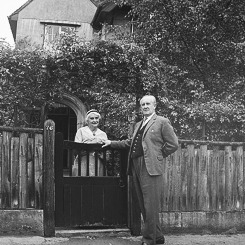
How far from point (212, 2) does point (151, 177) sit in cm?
883

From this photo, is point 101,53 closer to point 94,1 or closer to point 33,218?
point 33,218

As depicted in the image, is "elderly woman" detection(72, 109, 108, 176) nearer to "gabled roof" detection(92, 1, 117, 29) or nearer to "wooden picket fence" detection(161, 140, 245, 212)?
"wooden picket fence" detection(161, 140, 245, 212)

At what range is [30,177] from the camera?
5816 mm

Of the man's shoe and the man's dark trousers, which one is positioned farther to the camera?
the man's shoe

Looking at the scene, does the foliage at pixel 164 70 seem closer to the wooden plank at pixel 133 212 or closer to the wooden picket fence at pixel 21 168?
the wooden plank at pixel 133 212

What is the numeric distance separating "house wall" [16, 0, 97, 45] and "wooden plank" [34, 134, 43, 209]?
1539cm

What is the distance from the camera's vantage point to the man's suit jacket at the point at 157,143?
5281mm

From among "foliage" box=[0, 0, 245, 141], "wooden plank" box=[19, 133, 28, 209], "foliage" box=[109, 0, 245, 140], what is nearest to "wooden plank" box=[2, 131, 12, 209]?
"wooden plank" box=[19, 133, 28, 209]

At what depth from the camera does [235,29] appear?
13.2m

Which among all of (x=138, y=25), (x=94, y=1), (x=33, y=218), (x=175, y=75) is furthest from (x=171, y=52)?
(x=94, y=1)

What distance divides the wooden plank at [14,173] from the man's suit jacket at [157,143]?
5.62ft

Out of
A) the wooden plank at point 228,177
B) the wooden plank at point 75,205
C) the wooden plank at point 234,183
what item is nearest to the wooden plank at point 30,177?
the wooden plank at point 75,205


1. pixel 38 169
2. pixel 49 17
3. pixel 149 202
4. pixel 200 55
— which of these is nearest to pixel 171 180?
pixel 149 202

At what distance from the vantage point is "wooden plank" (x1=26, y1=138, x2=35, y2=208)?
228 inches
